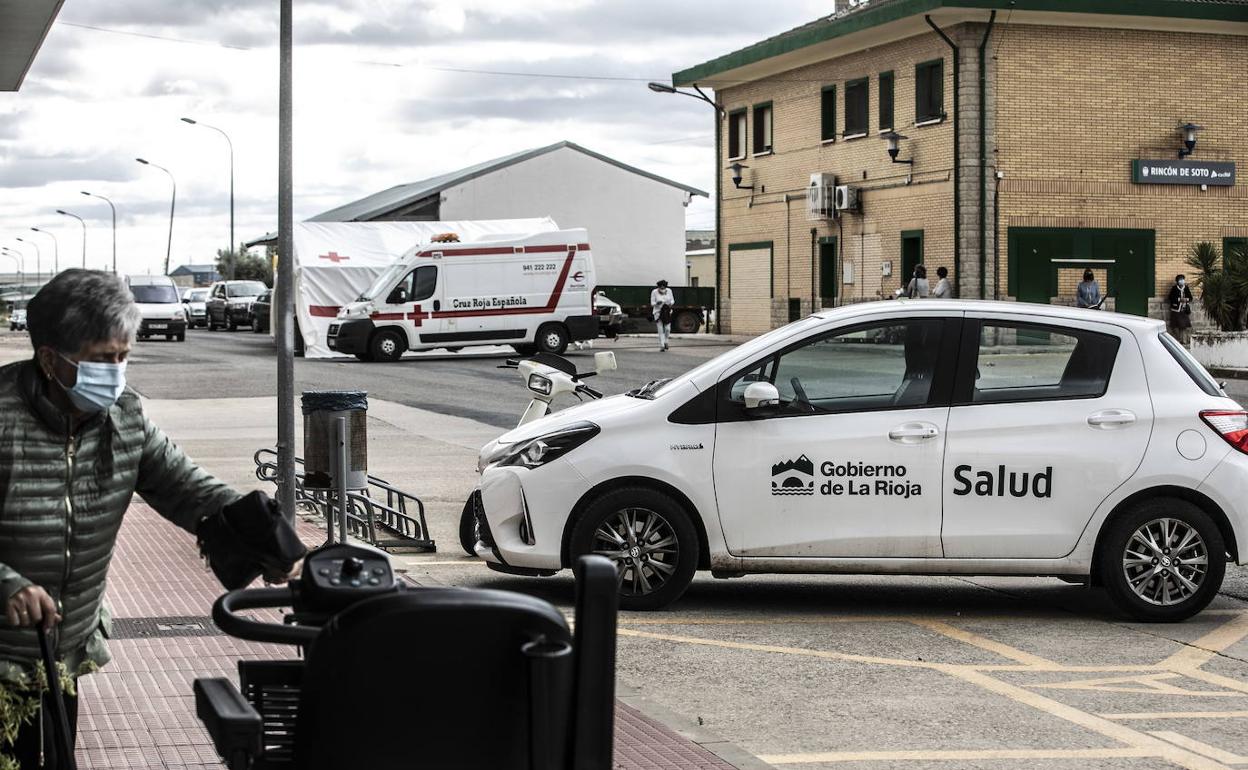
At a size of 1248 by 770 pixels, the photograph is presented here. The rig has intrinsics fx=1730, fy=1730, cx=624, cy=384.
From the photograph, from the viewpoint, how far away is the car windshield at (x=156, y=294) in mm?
50500

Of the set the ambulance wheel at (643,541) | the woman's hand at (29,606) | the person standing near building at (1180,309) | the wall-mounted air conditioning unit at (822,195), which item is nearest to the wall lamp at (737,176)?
the wall-mounted air conditioning unit at (822,195)

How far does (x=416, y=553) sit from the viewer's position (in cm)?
1091

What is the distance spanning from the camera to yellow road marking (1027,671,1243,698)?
7.07 m

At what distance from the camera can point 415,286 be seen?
35688 mm

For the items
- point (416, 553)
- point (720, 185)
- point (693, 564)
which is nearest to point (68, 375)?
point (693, 564)

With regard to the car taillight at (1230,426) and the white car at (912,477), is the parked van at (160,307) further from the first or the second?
the car taillight at (1230,426)

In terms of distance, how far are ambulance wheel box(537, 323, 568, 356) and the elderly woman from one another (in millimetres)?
32891

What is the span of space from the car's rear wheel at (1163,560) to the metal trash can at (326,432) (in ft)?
16.6

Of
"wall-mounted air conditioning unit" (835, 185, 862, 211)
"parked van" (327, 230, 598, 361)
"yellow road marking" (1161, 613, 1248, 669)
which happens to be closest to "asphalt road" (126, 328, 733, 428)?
"parked van" (327, 230, 598, 361)

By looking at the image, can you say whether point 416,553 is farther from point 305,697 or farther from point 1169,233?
point 1169,233

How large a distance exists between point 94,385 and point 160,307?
1890 inches

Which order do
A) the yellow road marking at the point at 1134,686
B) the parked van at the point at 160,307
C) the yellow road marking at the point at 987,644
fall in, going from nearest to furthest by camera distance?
the yellow road marking at the point at 1134,686 → the yellow road marking at the point at 987,644 → the parked van at the point at 160,307

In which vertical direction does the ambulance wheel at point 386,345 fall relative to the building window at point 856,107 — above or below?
below

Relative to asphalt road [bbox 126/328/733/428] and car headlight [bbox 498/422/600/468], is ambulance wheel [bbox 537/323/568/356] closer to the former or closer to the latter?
asphalt road [bbox 126/328/733/428]
